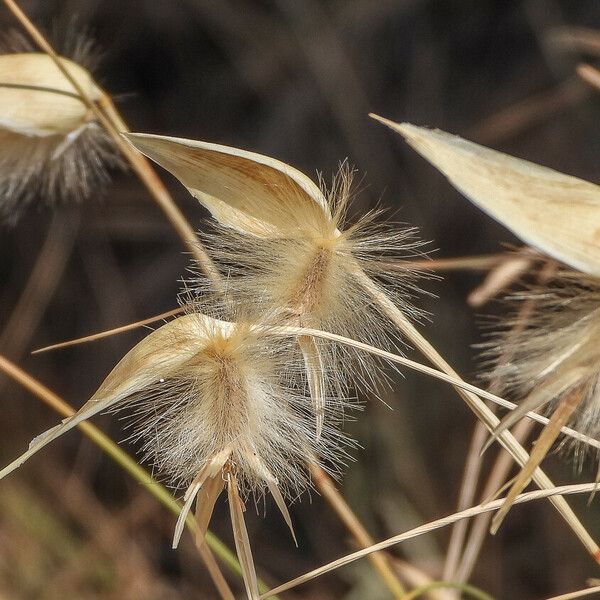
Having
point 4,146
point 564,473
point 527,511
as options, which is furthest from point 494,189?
point 527,511

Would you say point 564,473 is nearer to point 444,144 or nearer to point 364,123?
point 364,123

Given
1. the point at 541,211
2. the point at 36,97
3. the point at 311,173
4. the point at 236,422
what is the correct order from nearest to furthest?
the point at 541,211, the point at 236,422, the point at 36,97, the point at 311,173

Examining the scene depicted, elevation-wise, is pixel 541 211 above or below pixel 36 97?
below

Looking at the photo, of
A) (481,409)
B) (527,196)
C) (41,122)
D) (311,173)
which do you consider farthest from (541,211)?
(311,173)

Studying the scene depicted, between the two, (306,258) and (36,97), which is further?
(36,97)

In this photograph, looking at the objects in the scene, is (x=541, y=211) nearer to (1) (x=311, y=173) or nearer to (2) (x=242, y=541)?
(2) (x=242, y=541)

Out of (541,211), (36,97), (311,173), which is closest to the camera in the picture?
(541,211)
